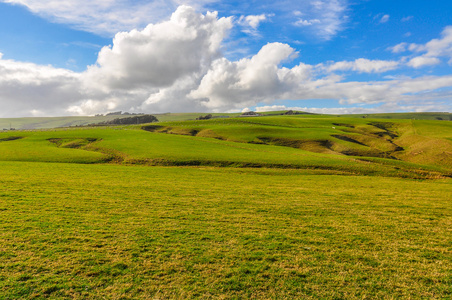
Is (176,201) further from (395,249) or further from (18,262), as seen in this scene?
(395,249)

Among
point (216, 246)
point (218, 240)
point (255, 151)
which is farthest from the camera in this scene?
point (255, 151)

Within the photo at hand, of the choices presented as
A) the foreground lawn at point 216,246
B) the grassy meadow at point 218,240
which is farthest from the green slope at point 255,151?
the foreground lawn at point 216,246

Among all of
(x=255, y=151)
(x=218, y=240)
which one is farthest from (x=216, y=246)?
(x=255, y=151)

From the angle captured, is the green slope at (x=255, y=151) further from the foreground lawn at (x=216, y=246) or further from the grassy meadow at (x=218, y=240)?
the foreground lawn at (x=216, y=246)

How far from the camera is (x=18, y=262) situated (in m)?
10.4

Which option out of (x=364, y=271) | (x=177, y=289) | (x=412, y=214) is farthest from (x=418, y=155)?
(x=177, y=289)

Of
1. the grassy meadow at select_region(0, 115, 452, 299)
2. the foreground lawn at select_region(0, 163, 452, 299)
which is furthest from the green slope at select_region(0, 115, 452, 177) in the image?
the foreground lawn at select_region(0, 163, 452, 299)

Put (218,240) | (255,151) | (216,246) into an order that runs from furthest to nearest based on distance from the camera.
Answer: (255,151) < (218,240) < (216,246)

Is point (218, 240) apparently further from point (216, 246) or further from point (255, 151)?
point (255, 151)

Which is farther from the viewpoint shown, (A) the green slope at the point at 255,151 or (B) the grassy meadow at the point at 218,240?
(A) the green slope at the point at 255,151

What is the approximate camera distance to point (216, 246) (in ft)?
41.9

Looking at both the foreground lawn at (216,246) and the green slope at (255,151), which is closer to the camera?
the foreground lawn at (216,246)

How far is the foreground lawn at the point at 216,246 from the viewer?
9.40 m

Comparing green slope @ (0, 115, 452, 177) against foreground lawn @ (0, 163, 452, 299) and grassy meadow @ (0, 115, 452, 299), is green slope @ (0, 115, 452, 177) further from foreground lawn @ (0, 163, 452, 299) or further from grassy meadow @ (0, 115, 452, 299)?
foreground lawn @ (0, 163, 452, 299)
